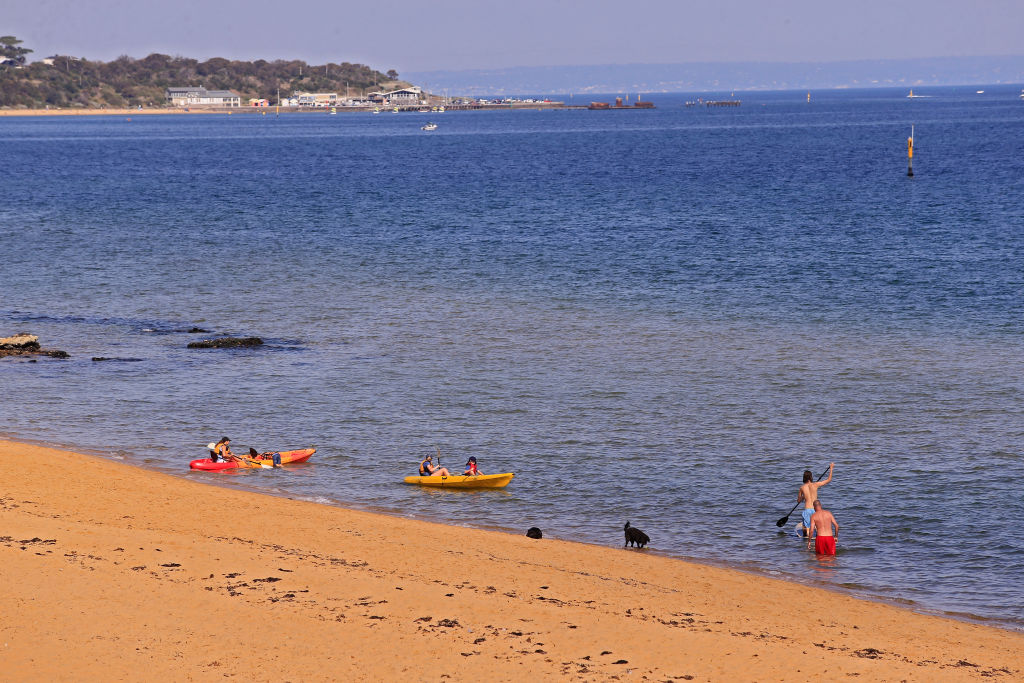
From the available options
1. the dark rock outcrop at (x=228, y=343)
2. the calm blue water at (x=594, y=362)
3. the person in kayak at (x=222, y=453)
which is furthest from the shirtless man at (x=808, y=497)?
the dark rock outcrop at (x=228, y=343)

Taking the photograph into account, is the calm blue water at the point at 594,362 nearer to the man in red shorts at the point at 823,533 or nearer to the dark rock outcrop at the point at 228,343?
the man in red shorts at the point at 823,533

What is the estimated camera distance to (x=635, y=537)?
74.2 ft

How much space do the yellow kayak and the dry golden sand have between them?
3.14 meters

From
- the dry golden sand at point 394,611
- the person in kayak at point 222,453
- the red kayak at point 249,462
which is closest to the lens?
the dry golden sand at point 394,611

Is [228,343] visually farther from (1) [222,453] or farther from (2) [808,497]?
(2) [808,497]

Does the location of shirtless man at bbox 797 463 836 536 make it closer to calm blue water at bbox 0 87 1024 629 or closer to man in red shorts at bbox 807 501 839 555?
man in red shorts at bbox 807 501 839 555

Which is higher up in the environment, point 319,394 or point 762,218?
point 762,218

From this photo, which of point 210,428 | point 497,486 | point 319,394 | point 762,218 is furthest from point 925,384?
point 762,218

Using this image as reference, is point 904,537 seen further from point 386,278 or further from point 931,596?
point 386,278

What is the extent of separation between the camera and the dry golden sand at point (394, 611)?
15.7m

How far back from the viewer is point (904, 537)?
23.3 metres

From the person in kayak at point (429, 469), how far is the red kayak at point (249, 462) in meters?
3.71

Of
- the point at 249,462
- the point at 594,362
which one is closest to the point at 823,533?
the point at 249,462

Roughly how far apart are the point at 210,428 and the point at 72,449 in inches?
155
